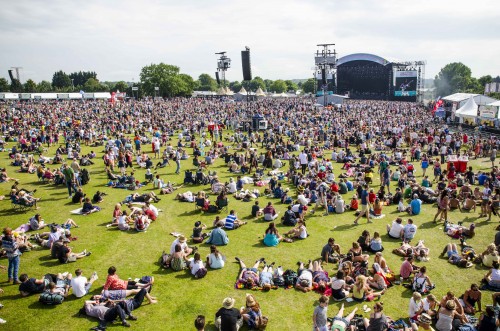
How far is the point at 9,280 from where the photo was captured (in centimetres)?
893

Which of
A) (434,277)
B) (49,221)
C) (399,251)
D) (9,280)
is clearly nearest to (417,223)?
(399,251)

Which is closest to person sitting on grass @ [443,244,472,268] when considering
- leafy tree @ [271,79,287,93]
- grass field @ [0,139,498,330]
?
grass field @ [0,139,498,330]

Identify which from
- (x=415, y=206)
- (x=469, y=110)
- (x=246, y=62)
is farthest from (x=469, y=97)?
(x=415, y=206)

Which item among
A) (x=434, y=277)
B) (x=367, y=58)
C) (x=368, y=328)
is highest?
(x=367, y=58)

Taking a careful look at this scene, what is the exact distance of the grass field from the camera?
762 cm

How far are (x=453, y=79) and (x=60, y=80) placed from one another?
517 feet

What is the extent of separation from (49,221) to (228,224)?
7073 millimetres

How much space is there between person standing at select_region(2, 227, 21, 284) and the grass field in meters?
0.27

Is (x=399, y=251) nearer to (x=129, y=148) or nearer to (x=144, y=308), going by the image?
(x=144, y=308)

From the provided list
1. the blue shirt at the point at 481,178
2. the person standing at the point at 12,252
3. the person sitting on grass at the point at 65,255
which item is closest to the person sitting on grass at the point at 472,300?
the person sitting on grass at the point at 65,255

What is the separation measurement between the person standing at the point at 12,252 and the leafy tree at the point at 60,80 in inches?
6145

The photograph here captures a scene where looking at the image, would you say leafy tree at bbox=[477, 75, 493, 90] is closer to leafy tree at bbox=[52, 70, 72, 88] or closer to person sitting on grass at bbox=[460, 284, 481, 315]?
person sitting on grass at bbox=[460, 284, 481, 315]

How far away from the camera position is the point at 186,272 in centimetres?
956

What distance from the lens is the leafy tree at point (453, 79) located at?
120 metres
